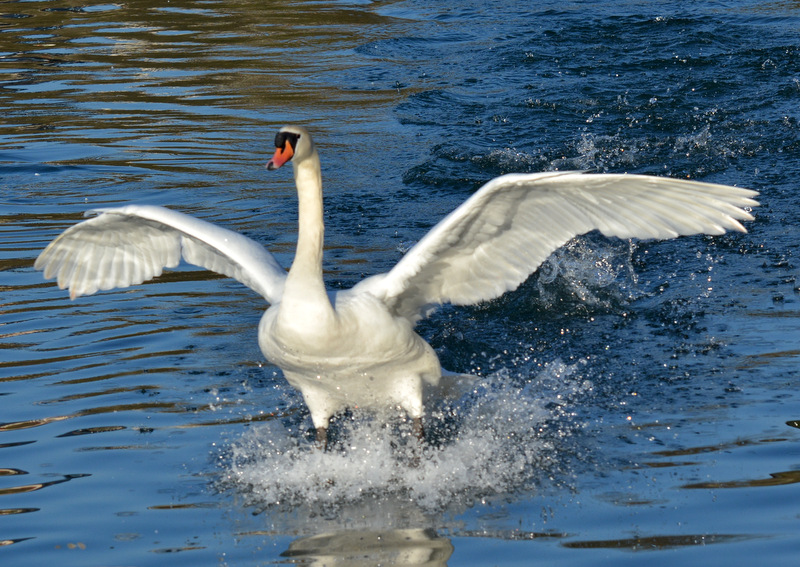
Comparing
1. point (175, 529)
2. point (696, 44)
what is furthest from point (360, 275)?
point (696, 44)

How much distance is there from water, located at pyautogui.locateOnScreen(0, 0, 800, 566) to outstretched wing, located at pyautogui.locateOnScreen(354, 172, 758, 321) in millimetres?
838

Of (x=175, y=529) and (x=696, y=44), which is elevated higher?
(x=696, y=44)

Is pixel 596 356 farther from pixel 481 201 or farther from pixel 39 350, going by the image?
pixel 39 350

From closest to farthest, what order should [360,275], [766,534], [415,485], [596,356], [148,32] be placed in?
1. [766,534]
2. [415,485]
3. [596,356]
4. [360,275]
5. [148,32]

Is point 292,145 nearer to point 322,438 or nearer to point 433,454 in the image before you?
point 322,438

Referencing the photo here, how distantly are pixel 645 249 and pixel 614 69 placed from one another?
5.21m

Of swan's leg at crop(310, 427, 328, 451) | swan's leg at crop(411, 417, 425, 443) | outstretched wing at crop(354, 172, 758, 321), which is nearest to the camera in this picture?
outstretched wing at crop(354, 172, 758, 321)

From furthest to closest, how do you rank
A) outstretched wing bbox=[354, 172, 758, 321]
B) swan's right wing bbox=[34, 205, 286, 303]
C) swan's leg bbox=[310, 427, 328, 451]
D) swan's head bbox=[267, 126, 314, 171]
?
swan's right wing bbox=[34, 205, 286, 303] → swan's leg bbox=[310, 427, 328, 451] → outstretched wing bbox=[354, 172, 758, 321] → swan's head bbox=[267, 126, 314, 171]

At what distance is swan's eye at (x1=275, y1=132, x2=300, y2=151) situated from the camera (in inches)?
210

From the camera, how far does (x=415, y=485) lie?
562 cm

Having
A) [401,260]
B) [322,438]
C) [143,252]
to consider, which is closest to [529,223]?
[401,260]

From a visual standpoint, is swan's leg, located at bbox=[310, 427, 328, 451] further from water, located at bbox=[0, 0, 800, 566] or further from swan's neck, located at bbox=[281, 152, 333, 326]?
swan's neck, located at bbox=[281, 152, 333, 326]

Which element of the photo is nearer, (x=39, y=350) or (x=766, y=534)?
(x=766, y=534)

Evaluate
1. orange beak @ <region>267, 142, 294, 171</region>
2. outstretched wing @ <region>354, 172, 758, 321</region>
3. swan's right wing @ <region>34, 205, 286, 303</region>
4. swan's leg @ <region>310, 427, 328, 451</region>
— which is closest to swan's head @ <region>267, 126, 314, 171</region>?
orange beak @ <region>267, 142, 294, 171</region>
